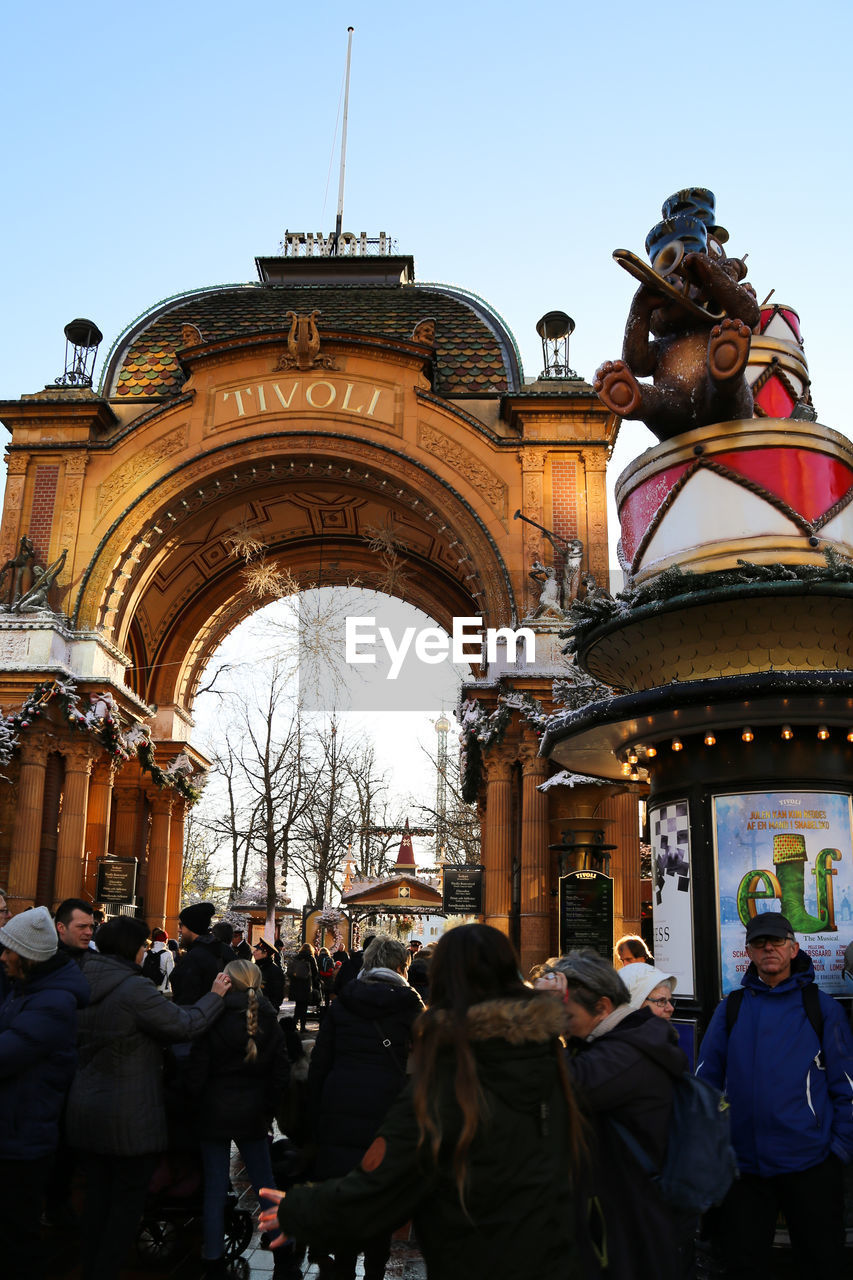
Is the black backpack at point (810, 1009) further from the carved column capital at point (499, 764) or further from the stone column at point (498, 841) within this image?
the carved column capital at point (499, 764)

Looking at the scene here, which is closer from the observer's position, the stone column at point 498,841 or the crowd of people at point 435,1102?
the crowd of people at point 435,1102

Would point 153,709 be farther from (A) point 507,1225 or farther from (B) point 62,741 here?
(A) point 507,1225

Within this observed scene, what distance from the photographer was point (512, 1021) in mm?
2443

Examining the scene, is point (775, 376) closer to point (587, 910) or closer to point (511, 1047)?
point (511, 1047)

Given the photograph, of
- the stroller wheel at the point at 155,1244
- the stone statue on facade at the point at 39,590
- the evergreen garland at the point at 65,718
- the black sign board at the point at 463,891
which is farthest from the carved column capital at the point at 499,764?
the stroller wheel at the point at 155,1244

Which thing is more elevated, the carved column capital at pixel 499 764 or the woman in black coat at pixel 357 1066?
the carved column capital at pixel 499 764

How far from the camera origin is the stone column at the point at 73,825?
67.7 feet

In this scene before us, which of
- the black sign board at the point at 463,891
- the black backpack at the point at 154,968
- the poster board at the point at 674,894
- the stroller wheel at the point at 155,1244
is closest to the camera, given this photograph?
the stroller wheel at the point at 155,1244

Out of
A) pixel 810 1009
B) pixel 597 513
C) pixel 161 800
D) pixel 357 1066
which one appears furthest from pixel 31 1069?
pixel 161 800

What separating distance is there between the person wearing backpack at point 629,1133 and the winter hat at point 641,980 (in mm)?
648

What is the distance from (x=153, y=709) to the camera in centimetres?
2716

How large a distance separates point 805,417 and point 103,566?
1694cm

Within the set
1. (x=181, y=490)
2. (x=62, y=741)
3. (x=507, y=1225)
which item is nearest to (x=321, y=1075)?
(x=507, y=1225)

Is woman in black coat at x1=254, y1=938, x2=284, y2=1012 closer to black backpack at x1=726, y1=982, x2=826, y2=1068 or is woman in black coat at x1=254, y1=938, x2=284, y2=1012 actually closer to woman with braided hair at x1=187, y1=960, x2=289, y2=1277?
woman with braided hair at x1=187, y1=960, x2=289, y2=1277
